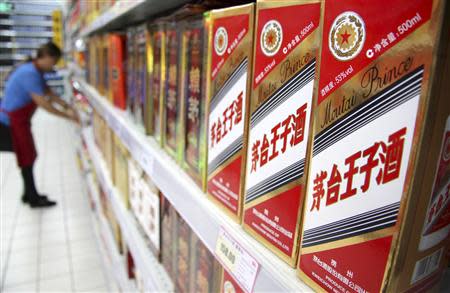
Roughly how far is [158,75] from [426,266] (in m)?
0.87

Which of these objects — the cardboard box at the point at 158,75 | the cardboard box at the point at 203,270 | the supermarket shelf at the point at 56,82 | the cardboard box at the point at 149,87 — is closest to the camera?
the cardboard box at the point at 203,270

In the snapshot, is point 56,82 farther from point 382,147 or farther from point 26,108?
point 382,147

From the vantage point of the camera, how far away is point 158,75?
1.09 metres

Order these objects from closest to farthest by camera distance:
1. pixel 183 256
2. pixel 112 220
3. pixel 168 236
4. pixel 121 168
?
1. pixel 183 256
2. pixel 168 236
3. pixel 121 168
4. pixel 112 220

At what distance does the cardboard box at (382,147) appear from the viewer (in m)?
0.33

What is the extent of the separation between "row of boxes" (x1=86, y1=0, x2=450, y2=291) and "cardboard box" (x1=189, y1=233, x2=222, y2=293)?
209mm

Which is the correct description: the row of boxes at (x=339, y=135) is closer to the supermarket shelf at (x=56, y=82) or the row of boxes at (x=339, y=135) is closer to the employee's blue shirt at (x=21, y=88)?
the employee's blue shirt at (x=21, y=88)

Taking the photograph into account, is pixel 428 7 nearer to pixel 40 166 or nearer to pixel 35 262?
pixel 35 262

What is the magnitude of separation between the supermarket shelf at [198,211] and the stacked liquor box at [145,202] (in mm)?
117

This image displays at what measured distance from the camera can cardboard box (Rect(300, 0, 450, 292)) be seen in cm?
33

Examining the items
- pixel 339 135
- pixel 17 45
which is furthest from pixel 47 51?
pixel 17 45

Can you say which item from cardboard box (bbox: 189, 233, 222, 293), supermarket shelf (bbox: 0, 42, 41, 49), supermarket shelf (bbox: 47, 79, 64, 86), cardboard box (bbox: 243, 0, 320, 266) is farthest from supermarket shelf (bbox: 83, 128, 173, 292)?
supermarket shelf (bbox: 47, 79, 64, 86)

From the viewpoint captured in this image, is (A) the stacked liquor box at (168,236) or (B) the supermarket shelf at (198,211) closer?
(B) the supermarket shelf at (198,211)

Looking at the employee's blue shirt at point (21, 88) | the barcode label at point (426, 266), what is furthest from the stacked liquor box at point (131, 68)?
the employee's blue shirt at point (21, 88)
